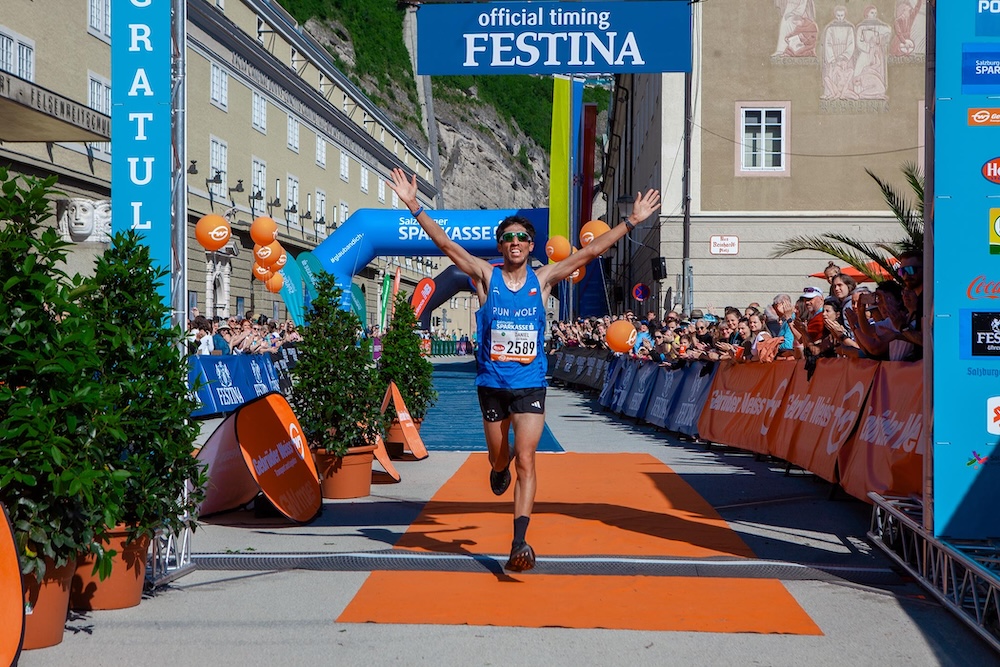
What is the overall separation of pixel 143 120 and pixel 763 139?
23564 mm

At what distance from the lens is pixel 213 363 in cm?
1992

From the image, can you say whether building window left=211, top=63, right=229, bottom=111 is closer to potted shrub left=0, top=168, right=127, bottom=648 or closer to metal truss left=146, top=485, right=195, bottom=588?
metal truss left=146, top=485, right=195, bottom=588

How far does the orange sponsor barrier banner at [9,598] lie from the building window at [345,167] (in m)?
58.5

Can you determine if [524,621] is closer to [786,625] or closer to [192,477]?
[786,625]

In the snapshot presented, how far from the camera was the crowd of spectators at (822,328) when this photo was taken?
26.9 ft

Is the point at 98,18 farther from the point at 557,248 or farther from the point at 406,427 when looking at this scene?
the point at 406,427

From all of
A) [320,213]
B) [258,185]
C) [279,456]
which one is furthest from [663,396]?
[320,213]

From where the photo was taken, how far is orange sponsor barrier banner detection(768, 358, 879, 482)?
927 centimetres

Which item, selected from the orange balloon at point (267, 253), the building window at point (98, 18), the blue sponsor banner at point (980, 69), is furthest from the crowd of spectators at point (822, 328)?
the building window at point (98, 18)

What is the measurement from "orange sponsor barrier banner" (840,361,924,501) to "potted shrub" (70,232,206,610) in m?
4.59

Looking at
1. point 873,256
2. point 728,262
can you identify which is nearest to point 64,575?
point 873,256

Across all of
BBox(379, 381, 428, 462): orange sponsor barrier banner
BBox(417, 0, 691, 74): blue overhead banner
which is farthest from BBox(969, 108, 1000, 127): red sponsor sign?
BBox(379, 381, 428, 462): orange sponsor barrier banner

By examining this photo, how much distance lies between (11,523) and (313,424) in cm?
495

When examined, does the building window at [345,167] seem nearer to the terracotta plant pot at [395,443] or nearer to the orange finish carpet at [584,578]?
the terracotta plant pot at [395,443]
